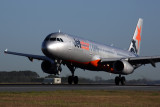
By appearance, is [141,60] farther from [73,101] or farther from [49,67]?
[73,101]

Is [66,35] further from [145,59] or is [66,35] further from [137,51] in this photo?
[137,51]

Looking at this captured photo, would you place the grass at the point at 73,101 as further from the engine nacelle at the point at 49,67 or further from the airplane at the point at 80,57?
the engine nacelle at the point at 49,67

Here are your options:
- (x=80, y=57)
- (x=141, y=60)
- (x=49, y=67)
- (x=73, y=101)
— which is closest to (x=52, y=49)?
(x=80, y=57)

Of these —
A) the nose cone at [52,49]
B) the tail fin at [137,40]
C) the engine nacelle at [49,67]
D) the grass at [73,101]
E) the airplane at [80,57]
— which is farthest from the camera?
the tail fin at [137,40]

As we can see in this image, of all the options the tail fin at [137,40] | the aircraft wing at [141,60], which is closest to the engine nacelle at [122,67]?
the aircraft wing at [141,60]

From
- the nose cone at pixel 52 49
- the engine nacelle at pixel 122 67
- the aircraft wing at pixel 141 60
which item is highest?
the nose cone at pixel 52 49

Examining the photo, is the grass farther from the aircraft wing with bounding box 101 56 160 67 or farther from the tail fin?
the tail fin

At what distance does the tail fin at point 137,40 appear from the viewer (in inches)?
2672

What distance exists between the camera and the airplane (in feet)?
Result: 143

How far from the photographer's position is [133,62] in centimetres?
5225

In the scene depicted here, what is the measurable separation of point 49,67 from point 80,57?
5091 mm

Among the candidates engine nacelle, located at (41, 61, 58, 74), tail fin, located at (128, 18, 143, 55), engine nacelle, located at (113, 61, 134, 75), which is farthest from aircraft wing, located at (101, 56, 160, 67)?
tail fin, located at (128, 18, 143, 55)

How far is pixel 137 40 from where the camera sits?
69.9m

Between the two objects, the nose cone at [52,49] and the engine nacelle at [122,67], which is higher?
the nose cone at [52,49]
